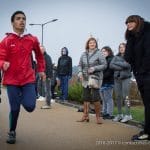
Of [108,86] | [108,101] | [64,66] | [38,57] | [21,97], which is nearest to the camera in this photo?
[21,97]

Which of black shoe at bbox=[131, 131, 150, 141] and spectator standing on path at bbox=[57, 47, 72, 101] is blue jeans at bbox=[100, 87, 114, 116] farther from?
spectator standing on path at bbox=[57, 47, 72, 101]

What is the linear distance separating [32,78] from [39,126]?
268cm

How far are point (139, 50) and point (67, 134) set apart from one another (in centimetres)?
223

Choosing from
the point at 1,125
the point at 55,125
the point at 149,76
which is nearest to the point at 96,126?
the point at 55,125

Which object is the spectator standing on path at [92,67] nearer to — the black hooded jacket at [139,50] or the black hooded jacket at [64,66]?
the black hooded jacket at [139,50]

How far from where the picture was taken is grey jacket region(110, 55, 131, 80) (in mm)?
11750

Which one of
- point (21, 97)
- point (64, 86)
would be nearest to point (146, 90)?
point (21, 97)

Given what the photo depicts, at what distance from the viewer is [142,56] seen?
8695mm

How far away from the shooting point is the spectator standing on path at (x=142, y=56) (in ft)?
28.2

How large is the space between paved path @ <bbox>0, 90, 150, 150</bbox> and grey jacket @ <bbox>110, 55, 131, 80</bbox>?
1.09m

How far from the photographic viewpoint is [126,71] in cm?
1179

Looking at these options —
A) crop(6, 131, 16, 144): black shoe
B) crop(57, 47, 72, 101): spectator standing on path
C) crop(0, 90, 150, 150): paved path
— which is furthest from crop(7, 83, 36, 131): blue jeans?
crop(57, 47, 72, 101): spectator standing on path

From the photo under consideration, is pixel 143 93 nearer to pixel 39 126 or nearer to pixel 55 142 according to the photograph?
pixel 55 142

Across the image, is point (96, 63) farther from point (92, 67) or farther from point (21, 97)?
point (21, 97)
